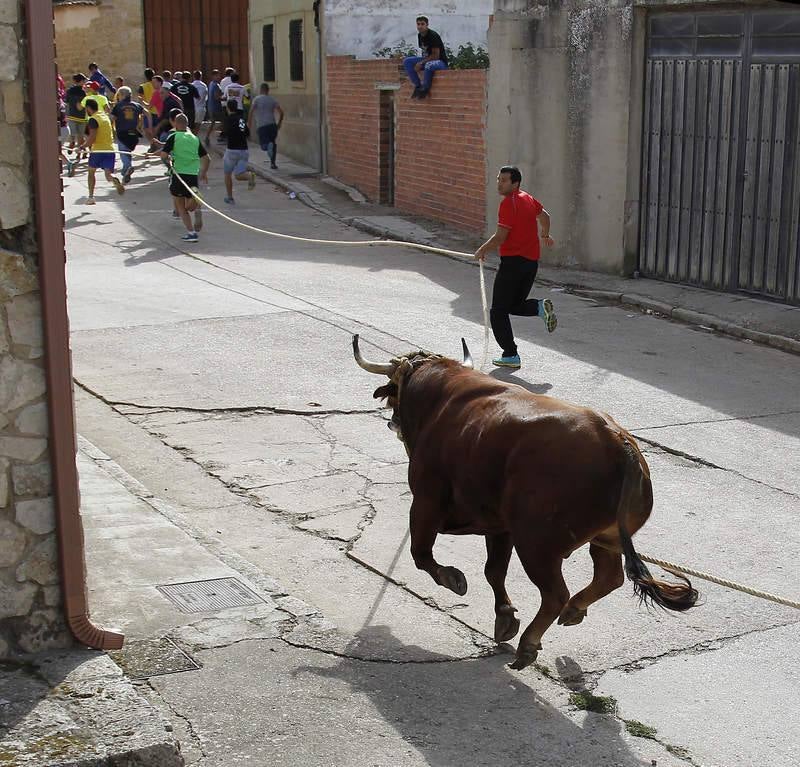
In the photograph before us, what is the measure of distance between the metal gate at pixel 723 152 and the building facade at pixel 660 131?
17mm

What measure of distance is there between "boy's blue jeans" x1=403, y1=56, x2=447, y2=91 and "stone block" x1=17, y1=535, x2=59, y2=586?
613 inches

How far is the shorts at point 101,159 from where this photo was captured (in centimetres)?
2122

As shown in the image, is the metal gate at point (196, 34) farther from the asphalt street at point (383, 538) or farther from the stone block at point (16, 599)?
the stone block at point (16, 599)

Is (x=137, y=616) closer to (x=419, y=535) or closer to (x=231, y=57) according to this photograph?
(x=419, y=535)

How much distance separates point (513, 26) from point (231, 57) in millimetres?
21930

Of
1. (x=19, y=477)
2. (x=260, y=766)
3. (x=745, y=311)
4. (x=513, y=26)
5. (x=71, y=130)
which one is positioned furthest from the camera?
(x=71, y=130)

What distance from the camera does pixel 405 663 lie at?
5625mm

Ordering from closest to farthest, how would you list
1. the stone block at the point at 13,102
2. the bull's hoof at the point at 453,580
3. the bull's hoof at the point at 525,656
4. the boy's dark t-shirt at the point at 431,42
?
the stone block at the point at 13,102, the bull's hoof at the point at 525,656, the bull's hoof at the point at 453,580, the boy's dark t-shirt at the point at 431,42

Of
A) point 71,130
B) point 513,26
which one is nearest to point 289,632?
point 513,26

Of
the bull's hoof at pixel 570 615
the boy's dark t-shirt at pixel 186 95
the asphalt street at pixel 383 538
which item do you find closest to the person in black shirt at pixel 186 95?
the boy's dark t-shirt at pixel 186 95

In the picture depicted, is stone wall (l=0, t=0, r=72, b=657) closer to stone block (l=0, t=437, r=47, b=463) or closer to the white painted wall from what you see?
stone block (l=0, t=437, r=47, b=463)

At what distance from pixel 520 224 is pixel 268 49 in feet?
65.1

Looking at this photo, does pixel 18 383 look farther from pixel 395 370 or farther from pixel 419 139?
pixel 419 139

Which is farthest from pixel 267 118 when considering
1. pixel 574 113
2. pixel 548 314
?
pixel 548 314
